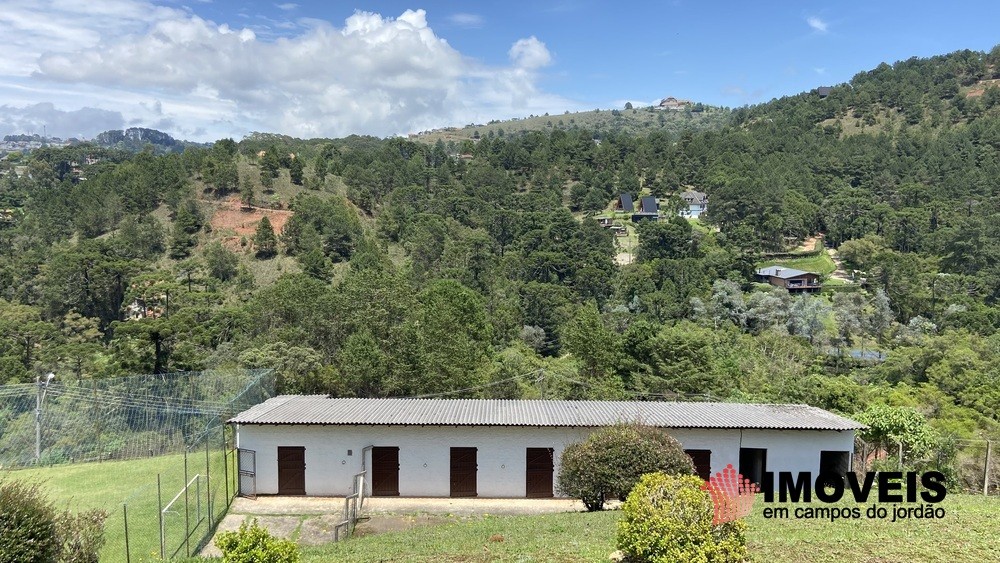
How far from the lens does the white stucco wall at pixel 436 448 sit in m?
15.8

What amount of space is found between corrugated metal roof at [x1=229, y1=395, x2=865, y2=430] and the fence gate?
0.99m

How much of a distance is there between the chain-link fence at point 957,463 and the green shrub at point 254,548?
14.5m

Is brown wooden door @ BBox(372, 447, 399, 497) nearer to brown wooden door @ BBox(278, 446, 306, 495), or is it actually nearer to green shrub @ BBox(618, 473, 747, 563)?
brown wooden door @ BBox(278, 446, 306, 495)

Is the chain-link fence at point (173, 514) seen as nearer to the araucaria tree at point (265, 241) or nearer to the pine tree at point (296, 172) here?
the araucaria tree at point (265, 241)

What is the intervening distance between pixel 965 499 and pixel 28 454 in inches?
985

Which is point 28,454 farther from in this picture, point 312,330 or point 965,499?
point 965,499

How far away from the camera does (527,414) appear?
16.5 m

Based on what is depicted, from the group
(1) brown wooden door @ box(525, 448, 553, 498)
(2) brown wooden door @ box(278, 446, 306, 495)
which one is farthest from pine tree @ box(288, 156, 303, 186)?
(1) brown wooden door @ box(525, 448, 553, 498)

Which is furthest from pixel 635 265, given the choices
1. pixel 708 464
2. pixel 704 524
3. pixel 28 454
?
pixel 704 524

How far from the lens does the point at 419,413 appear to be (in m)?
16.5

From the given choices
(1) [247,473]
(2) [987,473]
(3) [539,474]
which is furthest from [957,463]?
(1) [247,473]

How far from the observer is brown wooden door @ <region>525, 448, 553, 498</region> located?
15.9 metres

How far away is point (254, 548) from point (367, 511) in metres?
8.21

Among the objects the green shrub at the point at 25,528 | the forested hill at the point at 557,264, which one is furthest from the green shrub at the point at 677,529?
the forested hill at the point at 557,264
